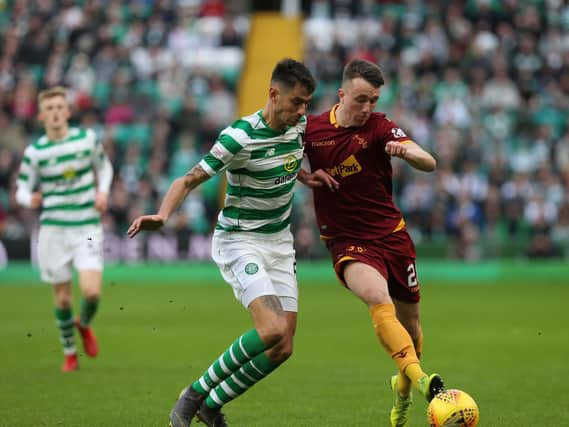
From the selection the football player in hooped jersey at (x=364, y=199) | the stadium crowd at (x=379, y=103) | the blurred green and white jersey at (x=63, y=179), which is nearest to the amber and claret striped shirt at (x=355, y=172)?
the football player in hooped jersey at (x=364, y=199)

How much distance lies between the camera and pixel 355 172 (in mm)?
7691

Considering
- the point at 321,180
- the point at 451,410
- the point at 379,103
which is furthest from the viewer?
the point at 379,103

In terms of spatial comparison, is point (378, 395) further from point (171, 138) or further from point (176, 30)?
point (176, 30)

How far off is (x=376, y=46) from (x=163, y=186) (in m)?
6.84

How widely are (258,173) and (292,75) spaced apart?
0.69 metres

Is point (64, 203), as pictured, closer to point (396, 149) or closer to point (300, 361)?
point (300, 361)

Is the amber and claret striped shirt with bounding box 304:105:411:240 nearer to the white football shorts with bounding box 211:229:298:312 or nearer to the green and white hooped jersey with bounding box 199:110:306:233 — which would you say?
the green and white hooped jersey with bounding box 199:110:306:233

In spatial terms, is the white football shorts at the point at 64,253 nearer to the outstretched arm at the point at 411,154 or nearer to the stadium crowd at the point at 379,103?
the outstretched arm at the point at 411,154

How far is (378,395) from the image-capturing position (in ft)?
29.3

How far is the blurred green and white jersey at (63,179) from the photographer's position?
35.7 ft

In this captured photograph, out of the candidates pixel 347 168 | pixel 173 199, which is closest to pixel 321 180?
pixel 347 168

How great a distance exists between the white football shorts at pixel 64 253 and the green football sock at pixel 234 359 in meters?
4.00

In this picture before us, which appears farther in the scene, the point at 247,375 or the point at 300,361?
the point at 300,361

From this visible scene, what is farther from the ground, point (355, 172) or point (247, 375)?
point (355, 172)
